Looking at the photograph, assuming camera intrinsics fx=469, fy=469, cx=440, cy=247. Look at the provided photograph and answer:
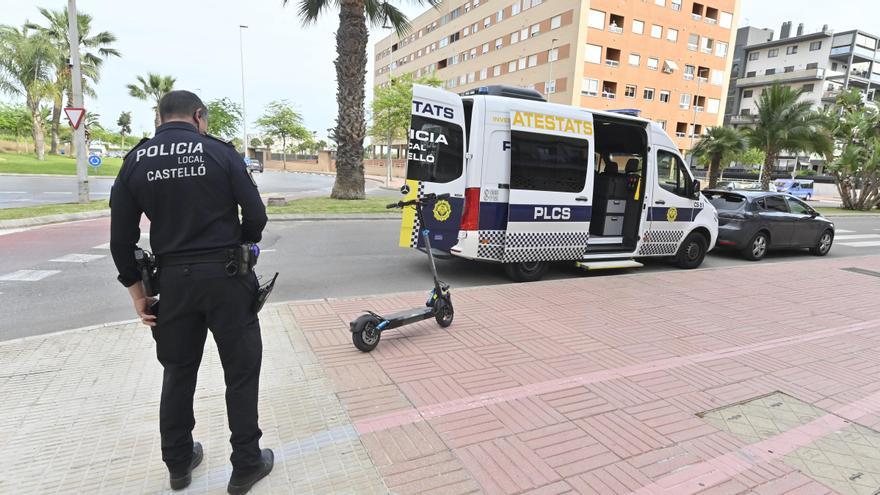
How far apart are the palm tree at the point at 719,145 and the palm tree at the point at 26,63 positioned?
48.3 meters

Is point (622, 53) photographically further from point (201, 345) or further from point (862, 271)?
Answer: point (201, 345)

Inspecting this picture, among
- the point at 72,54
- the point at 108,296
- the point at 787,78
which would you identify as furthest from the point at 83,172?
the point at 787,78

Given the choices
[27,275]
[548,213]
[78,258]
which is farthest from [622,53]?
[27,275]

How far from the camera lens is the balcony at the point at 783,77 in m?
62.9

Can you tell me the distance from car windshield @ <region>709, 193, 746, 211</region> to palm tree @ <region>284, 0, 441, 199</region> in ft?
37.3

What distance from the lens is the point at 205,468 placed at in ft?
8.62

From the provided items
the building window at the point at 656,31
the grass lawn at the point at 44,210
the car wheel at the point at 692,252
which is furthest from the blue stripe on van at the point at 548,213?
the building window at the point at 656,31

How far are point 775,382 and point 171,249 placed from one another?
4.72 metres

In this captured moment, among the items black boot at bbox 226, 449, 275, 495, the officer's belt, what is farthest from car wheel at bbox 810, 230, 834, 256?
the officer's belt

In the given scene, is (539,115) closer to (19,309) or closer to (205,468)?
(205,468)

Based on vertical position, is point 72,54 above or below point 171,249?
above

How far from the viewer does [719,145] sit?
2631cm

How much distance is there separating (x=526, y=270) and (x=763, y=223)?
6.83 m

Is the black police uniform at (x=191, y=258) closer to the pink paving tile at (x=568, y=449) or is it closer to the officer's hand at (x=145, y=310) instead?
the officer's hand at (x=145, y=310)
